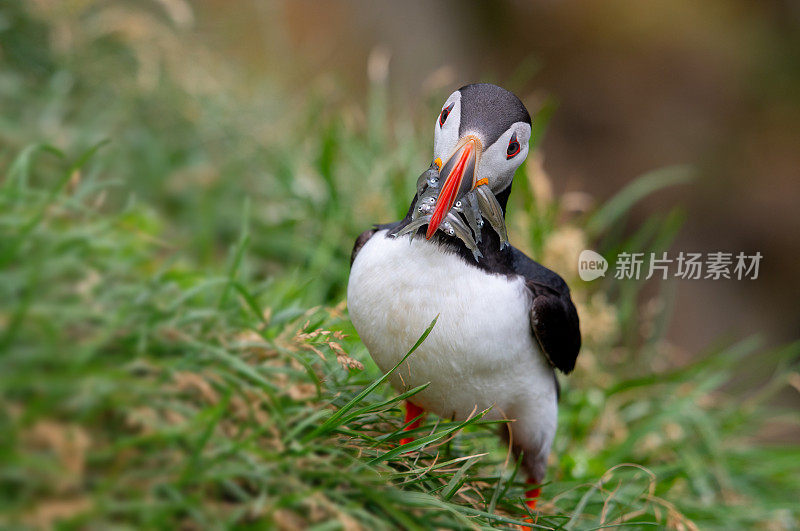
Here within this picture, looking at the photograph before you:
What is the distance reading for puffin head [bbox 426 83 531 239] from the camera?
5.64ft

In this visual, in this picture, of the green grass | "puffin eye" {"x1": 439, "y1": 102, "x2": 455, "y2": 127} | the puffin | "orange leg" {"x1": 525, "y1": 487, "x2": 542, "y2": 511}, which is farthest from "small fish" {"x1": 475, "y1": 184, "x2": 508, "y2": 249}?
"orange leg" {"x1": 525, "y1": 487, "x2": 542, "y2": 511}

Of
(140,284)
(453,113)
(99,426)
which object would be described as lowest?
(99,426)

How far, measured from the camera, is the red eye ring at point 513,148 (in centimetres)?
183

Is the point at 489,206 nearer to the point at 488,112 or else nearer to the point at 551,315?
the point at 488,112

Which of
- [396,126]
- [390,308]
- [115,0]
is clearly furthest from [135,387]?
[115,0]

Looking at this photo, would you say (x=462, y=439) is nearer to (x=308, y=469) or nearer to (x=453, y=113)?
(x=308, y=469)

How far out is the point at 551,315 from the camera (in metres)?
2.02

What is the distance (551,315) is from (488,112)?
639 mm

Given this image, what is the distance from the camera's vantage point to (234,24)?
632cm

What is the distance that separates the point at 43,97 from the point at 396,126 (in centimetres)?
240

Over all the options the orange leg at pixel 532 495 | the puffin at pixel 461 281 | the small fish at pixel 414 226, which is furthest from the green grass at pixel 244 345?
the small fish at pixel 414 226

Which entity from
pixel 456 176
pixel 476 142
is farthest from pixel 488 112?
pixel 456 176

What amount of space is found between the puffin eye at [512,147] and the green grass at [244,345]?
2.34 ft

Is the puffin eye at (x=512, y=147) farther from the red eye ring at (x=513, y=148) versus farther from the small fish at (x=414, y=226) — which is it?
the small fish at (x=414, y=226)
